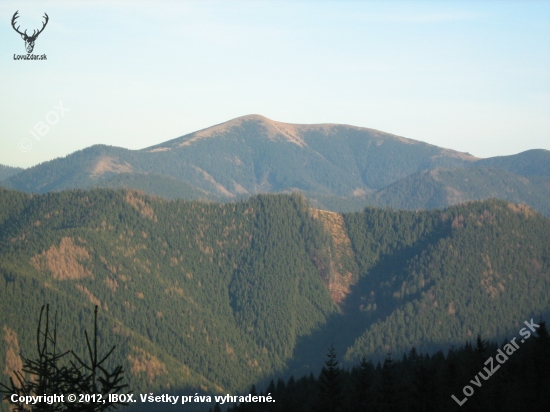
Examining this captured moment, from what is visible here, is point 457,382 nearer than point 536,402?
No

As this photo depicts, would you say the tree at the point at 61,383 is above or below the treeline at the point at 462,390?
Result: above

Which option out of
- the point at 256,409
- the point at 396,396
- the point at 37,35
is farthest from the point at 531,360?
the point at 37,35

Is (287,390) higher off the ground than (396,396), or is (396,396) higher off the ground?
(396,396)

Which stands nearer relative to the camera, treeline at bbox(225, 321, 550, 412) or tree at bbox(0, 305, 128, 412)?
tree at bbox(0, 305, 128, 412)

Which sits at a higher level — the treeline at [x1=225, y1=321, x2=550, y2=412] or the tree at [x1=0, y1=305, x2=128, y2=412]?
the tree at [x1=0, y1=305, x2=128, y2=412]

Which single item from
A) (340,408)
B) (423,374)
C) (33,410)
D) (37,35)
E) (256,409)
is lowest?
(256,409)

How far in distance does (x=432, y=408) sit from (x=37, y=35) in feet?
266

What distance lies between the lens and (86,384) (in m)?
25.9

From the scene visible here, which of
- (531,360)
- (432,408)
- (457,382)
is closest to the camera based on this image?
(432,408)

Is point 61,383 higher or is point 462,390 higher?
point 61,383

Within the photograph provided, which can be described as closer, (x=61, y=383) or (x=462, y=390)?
(x=61, y=383)

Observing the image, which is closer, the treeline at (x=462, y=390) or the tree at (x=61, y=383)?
the tree at (x=61, y=383)

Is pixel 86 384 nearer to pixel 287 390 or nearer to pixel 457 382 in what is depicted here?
pixel 457 382

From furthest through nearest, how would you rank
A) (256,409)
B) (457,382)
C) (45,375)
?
1. (256,409)
2. (457,382)
3. (45,375)
